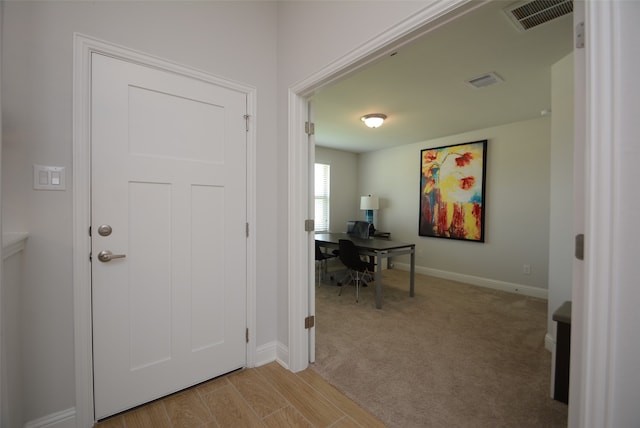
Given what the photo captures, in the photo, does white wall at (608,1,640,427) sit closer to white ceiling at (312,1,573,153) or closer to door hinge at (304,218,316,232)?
white ceiling at (312,1,573,153)

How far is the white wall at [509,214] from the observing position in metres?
3.90

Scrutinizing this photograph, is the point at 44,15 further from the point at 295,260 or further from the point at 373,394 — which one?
the point at 373,394

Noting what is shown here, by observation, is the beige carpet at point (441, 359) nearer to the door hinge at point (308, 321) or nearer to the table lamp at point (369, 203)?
the door hinge at point (308, 321)

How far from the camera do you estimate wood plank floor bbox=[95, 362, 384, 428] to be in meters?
1.53

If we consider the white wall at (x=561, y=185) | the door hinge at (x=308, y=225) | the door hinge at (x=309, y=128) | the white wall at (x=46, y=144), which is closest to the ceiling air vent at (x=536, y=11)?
the white wall at (x=561, y=185)

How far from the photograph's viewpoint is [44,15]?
1345 mm

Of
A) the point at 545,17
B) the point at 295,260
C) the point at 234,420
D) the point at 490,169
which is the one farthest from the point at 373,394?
the point at 490,169

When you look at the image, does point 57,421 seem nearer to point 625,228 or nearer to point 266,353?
point 266,353

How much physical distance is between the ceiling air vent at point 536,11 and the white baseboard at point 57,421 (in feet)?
11.4

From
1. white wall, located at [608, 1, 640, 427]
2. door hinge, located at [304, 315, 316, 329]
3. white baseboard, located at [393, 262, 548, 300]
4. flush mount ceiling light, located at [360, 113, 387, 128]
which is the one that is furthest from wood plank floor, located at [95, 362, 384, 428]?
white baseboard, located at [393, 262, 548, 300]

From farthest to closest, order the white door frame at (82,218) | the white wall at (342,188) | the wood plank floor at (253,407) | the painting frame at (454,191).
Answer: the white wall at (342,188)
the painting frame at (454,191)
the wood plank floor at (253,407)
the white door frame at (82,218)

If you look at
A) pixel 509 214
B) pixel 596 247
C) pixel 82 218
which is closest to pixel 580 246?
pixel 596 247

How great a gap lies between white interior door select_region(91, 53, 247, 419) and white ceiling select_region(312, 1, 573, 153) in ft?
3.11

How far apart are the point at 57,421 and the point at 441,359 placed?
251 cm
